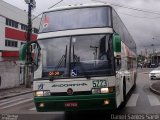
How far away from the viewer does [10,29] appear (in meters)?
50.7

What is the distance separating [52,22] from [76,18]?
2.54 ft

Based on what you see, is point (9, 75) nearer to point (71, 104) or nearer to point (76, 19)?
point (76, 19)

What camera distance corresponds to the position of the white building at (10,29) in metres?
47.6

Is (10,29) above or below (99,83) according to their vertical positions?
above

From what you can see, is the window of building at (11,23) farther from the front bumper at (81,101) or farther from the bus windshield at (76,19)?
the front bumper at (81,101)

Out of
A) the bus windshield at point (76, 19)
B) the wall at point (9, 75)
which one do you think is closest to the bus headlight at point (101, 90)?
the bus windshield at point (76, 19)

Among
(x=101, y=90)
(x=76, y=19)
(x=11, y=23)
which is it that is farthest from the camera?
(x=11, y=23)

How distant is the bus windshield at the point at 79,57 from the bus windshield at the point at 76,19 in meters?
0.45

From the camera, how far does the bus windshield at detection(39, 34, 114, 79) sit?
10461 mm

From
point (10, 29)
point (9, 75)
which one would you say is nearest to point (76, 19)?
point (9, 75)

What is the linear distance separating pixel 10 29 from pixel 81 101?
4182cm

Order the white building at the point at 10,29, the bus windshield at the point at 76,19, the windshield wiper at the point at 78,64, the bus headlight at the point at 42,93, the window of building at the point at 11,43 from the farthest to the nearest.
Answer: the window of building at the point at 11,43 → the white building at the point at 10,29 → the bus windshield at the point at 76,19 → the bus headlight at the point at 42,93 → the windshield wiper at the point at 78,64

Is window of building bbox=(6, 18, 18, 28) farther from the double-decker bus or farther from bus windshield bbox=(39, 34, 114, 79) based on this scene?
bus windshield bbox=(39, 34, 114, 79)

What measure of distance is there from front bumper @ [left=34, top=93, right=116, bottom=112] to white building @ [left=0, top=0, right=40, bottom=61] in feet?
123
